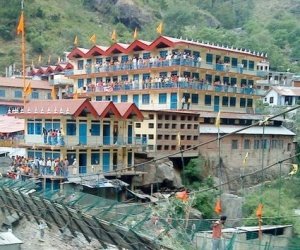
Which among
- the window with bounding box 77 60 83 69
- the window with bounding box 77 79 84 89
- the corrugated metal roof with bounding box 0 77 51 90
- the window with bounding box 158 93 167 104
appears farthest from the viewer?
the corrugated metal roof with bounding box 0 77 51 90

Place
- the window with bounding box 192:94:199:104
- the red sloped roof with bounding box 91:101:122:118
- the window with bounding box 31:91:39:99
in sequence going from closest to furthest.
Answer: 1. the red sloped roof with bounding box 91:101:122:118
2. the window with bounding box 192:94:199:104
3. the window with bounding box 31:91:39:99

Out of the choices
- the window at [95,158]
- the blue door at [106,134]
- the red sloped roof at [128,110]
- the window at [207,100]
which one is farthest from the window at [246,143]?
the window at [95,158]

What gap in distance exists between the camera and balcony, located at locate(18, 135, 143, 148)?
17.8m

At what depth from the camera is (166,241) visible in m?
7.94

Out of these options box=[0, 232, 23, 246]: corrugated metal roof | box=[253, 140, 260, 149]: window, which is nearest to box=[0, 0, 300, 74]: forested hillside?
box=[253, 140, 260, 149]: window

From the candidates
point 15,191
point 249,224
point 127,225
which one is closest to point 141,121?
point 249,224

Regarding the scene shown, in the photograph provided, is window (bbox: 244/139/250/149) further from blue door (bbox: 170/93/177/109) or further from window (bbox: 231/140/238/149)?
blue door (bbox: 170/93/177/109)

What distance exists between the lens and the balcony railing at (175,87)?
2322 cm

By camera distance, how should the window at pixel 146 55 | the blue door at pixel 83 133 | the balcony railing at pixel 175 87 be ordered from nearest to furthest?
1. the blue door at pixel 83 133
2. the balcony railing at pixel 175 87
3. the window at pixel 146 55

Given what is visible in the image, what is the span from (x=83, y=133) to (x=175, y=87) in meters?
6.16

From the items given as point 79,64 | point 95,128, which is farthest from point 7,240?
point 79,64

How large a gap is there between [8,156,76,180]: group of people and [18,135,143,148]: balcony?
1.83 feet

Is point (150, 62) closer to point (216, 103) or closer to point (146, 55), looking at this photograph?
point (146, 55)

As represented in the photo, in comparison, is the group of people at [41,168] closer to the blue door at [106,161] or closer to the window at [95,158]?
the window at [95,158]
